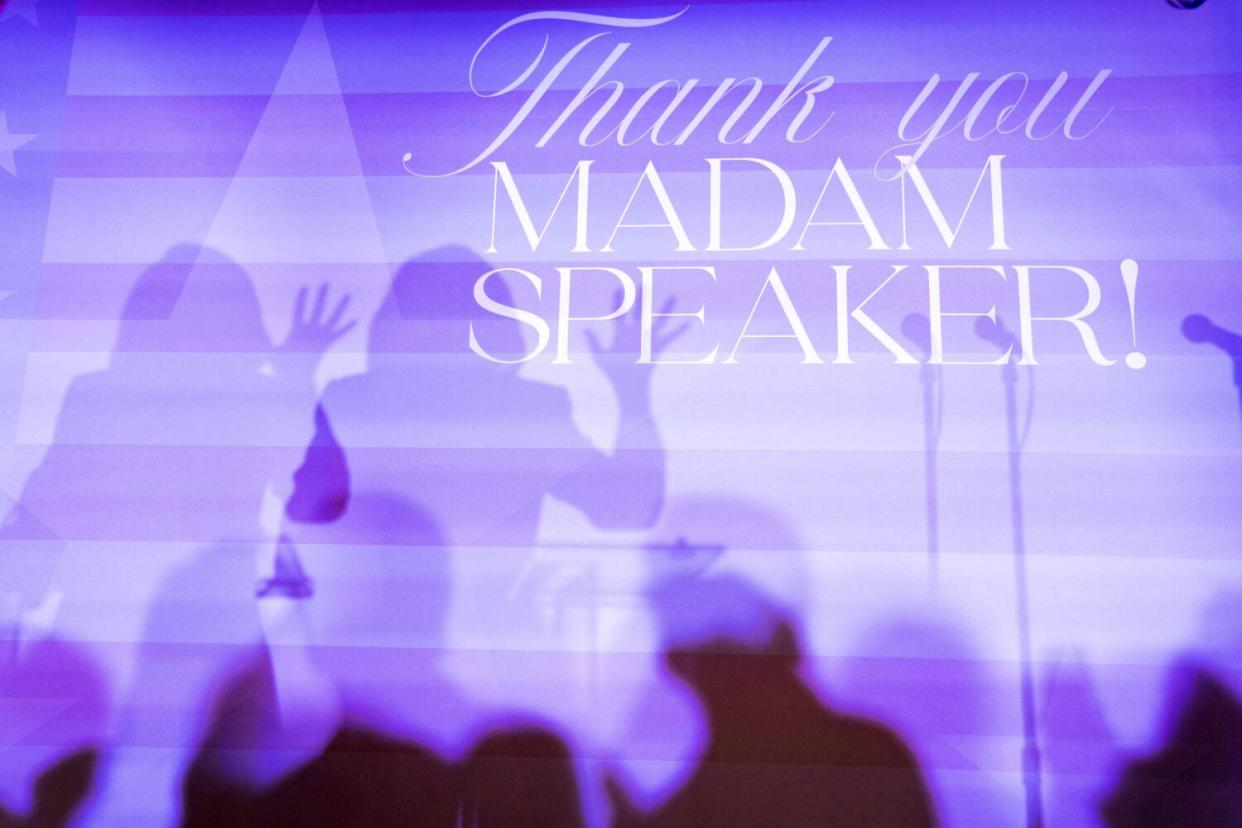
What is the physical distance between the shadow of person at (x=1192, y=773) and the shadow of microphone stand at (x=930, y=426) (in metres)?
0.48

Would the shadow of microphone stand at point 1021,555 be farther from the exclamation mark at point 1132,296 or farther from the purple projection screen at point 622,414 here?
the exclamation mark at point 1132,296

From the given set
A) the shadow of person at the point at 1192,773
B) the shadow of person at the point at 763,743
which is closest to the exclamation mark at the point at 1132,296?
the shadow of person at the point at 1192,773

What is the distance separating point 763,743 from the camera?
1.76 meters

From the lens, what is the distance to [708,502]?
73.2 inches

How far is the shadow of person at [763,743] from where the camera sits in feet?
5.69

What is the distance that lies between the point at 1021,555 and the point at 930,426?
1.00 ft

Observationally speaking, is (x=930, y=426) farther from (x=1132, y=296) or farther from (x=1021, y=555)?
(x=1132, y=296)

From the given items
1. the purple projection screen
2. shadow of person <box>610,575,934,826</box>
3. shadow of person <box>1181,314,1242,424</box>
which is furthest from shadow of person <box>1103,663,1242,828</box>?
shadow of person <box>1181,314,1242,424</box>

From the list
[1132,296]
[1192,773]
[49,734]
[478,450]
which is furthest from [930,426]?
[49,734]

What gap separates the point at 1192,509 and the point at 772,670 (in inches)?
34.7

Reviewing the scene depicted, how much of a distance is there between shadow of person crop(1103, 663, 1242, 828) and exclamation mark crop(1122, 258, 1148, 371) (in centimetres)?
62

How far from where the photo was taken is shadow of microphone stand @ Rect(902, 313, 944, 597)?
1.81 m

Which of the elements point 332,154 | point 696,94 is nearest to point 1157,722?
point 696,94

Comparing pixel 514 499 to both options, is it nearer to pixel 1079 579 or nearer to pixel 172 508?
pixel 172 508
